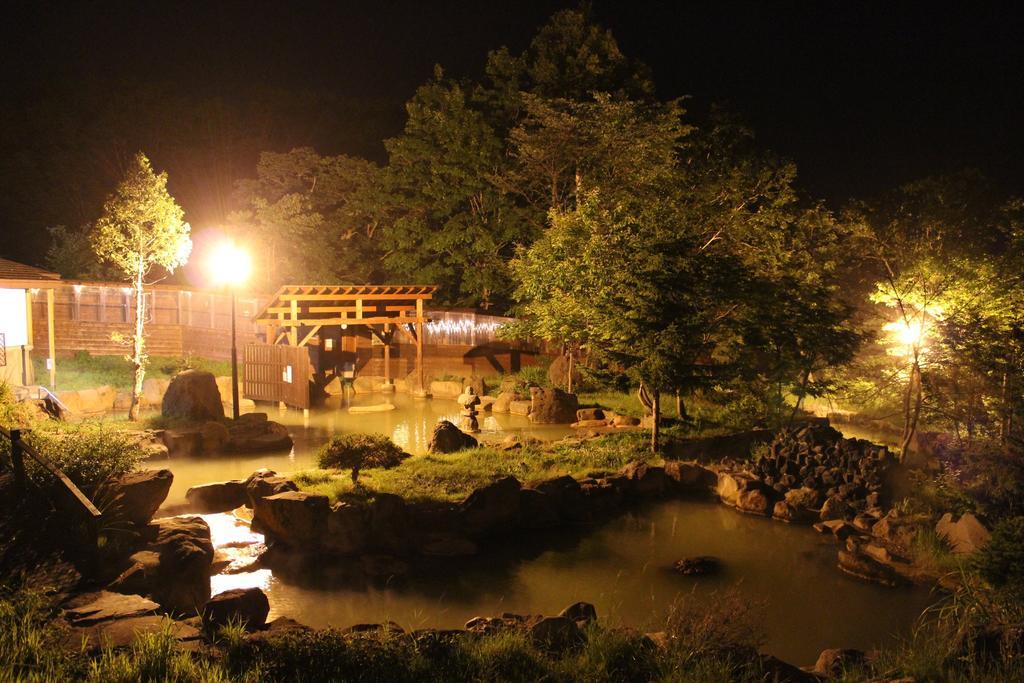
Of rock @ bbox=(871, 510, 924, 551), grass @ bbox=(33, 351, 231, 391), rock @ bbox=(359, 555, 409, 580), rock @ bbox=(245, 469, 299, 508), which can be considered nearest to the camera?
rock @ bbox=(359, 555, 409, 580)

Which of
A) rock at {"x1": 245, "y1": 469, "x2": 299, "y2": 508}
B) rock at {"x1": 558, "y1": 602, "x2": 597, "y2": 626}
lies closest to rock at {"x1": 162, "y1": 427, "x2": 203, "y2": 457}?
rock at {"x1": 245, "y1": 469, "x2": 299, "y2": 508}

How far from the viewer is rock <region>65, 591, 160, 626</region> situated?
6.16m

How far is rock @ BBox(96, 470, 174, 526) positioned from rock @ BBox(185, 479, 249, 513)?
247cm

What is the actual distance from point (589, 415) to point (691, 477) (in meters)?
6.31

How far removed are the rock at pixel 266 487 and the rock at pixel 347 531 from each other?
3.88 feet

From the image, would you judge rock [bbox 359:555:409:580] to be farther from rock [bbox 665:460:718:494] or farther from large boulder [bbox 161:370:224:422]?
large boulder [bbox 161:370:224:422]

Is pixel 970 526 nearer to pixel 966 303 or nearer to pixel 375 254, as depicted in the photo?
pixel 966 303

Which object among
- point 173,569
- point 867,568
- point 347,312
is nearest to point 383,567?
point 173,569

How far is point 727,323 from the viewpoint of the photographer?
16.3 meters

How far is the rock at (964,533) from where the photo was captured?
381 inches

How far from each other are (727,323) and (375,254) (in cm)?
1809

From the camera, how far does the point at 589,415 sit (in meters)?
19.9

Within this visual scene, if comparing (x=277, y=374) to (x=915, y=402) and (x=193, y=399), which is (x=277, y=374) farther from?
(x=915, y=402)

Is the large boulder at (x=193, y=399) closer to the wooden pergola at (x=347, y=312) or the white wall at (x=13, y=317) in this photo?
the wooden pergola at (x=347, y=312)
